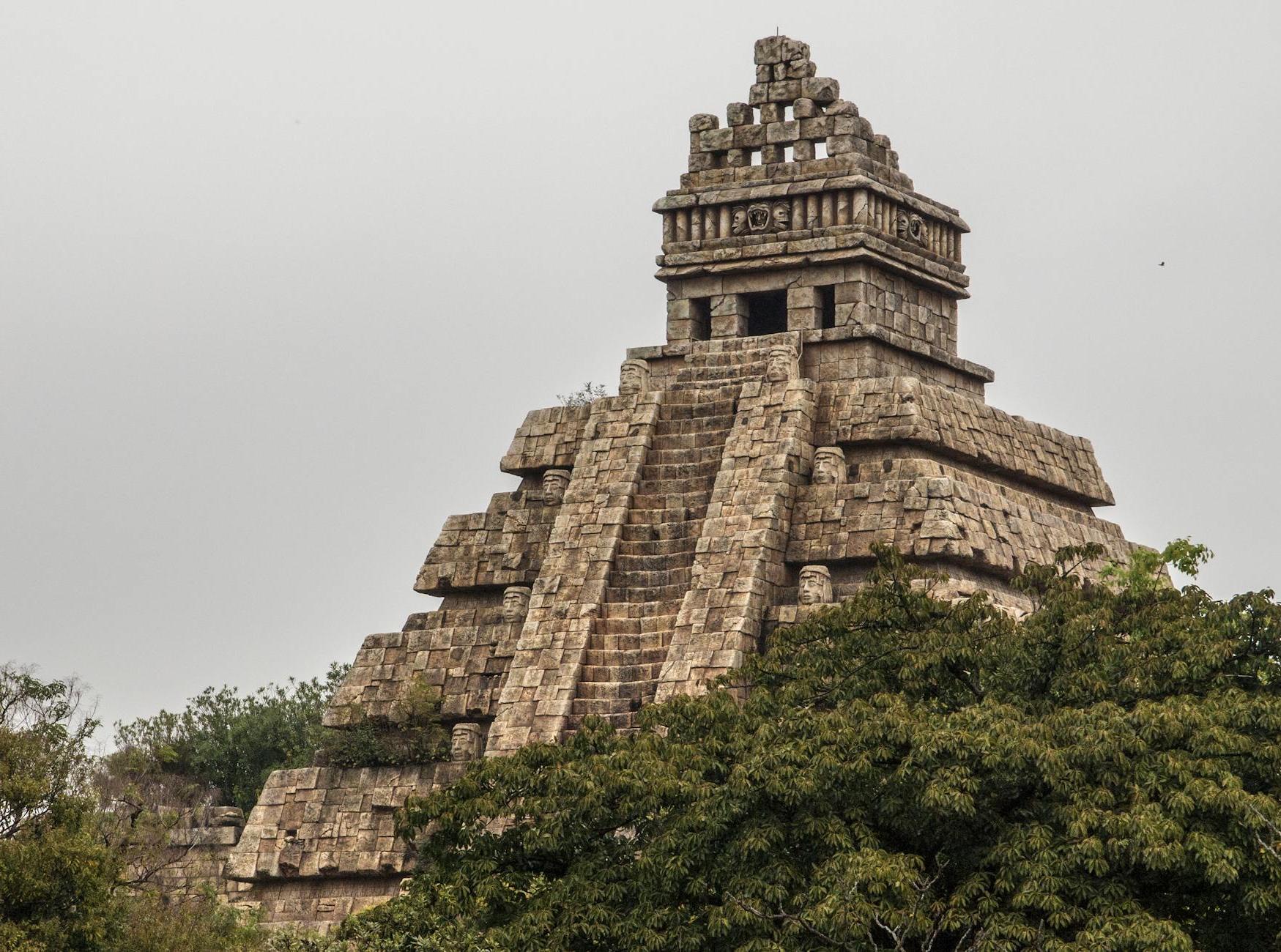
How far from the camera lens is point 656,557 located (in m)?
40.9

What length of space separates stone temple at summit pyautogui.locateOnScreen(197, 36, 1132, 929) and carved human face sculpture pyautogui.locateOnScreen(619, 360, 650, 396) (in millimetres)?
51

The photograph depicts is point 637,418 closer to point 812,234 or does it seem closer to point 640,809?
point 812,234

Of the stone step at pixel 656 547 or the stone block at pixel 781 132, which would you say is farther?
the stone block at pixel 781 132

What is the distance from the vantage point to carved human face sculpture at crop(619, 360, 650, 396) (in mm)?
42750

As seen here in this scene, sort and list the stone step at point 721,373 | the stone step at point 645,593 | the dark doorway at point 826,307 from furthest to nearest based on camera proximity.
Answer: the dark doorway at point 826,307, the stone step at point 721,373, the stone step at point 645,593

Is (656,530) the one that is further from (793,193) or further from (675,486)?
(793,193)

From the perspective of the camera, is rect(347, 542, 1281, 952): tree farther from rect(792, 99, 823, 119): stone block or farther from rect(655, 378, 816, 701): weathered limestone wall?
rect(792, 99, 823, 119): stone block

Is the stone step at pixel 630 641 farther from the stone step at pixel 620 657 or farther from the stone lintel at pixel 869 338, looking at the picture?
the stone lintel at pixel 869 338

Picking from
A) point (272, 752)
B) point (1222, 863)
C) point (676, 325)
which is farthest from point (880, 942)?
point (272, 752)

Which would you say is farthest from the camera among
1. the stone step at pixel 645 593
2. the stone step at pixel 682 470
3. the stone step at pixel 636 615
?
the stone step at pixel 682 470

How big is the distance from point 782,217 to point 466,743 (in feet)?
27.7

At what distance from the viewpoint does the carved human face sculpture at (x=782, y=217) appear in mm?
43625

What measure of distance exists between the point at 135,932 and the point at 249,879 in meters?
7.98

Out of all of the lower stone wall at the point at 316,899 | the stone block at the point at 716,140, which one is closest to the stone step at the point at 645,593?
the lower stone wall at the point at 316,899
